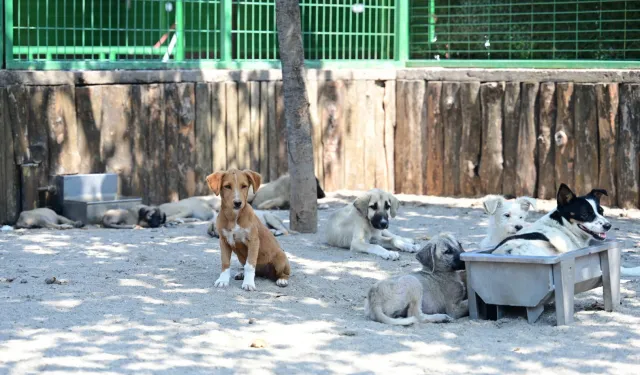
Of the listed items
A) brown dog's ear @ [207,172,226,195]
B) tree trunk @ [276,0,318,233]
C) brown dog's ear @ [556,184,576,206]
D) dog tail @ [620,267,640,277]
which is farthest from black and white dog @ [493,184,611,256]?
tree trunk @ [276,0,318,233]

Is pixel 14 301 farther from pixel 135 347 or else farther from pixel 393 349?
pixel 393 349

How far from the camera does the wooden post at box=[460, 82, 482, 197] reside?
48.4 ft

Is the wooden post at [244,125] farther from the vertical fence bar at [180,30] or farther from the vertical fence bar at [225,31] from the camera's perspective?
the vertical fence bar at [180,30]

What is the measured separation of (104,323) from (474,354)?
8.47 feet

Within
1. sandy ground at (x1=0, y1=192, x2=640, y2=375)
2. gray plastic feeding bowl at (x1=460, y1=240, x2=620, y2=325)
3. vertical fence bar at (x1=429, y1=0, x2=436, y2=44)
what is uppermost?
vertical fence bar at (x1=429, y1=0, x2=436, y2=44)

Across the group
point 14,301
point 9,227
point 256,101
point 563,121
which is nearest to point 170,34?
point 256,101

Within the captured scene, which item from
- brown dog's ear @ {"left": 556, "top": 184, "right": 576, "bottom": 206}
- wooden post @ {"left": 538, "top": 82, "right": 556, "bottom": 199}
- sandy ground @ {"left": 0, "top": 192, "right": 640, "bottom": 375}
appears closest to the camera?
sandy ground @ {"left": 0, "top": 192, "right": 640, "bottom": 375}

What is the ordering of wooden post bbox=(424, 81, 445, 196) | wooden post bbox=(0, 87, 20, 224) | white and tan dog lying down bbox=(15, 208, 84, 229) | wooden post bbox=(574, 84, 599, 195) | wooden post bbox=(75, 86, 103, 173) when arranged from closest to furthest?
white and tan dog lying down bbox=(15, 208, 84, 229)
wooden post bbox=(0, 87, 20, 224)
wooden post bbox=(75, 86, 103, 173)
wooden post bbox=(574, 84, 599, 195)
wooden post bbox=(424, 81, 445, 196)

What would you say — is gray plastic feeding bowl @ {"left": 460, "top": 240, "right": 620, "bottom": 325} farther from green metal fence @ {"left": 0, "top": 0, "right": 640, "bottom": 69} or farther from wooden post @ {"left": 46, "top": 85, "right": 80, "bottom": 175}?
wooden post @ {"left": 46, "top": 85, "right": 80, "bottom": 175}

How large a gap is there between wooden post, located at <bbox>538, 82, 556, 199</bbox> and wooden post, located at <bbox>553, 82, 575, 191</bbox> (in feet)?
0.25

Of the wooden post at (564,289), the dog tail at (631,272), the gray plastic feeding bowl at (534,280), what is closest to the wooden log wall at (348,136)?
the dog tail at (631,272)

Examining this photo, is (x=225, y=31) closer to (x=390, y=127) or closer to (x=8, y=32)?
(x=390, y=127)

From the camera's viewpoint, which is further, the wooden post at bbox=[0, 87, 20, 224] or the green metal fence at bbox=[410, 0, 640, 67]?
the green metal fence at bbox=[410, 0, 640, 67]

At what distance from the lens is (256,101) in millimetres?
14719
